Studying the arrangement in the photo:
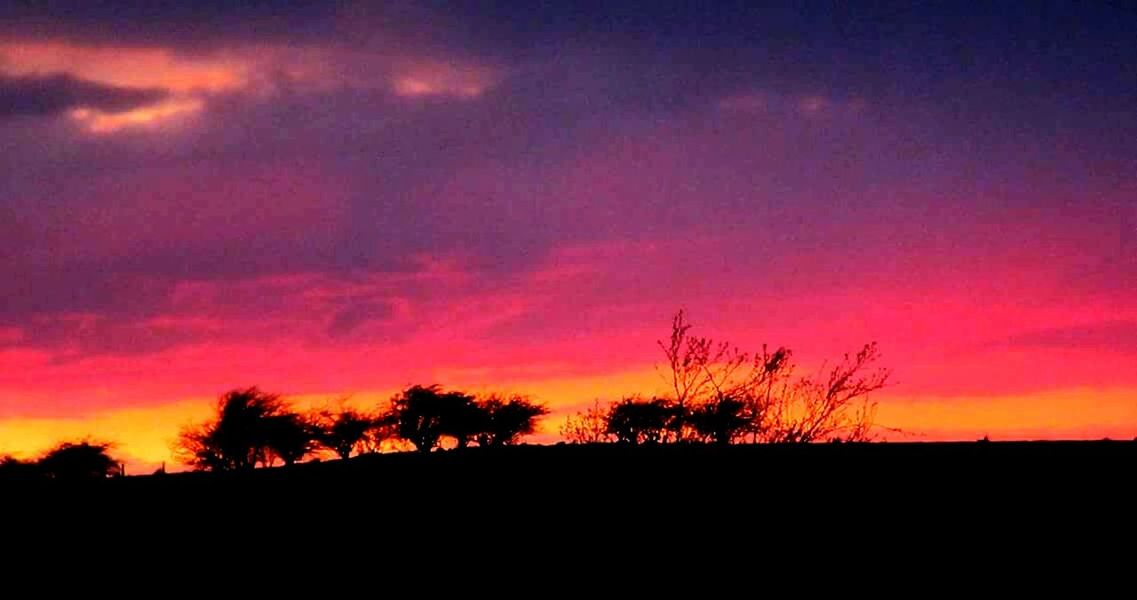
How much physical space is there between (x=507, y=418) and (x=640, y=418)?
36.1ft

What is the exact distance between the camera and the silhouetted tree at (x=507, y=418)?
169ft

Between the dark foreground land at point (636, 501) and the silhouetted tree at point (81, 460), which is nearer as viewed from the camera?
the dark foreground land at point (636, 501)

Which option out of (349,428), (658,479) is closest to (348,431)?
(349,428)

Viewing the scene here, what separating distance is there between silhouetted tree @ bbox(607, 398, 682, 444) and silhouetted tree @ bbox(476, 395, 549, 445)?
31.3 feet

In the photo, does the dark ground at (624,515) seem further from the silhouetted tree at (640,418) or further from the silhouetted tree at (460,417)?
the silhouetted tree at (460,417)

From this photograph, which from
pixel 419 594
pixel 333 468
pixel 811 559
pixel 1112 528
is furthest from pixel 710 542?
pixel 333 468

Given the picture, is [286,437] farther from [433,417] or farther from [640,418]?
[640,418]

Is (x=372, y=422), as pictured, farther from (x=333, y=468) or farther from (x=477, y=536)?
(x=477, y=536)

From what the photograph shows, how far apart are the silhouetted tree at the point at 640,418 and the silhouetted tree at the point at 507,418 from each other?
376 inches

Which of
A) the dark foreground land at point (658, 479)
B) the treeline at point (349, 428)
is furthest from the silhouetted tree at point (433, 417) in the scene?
the dark foreground land at point (658, 479)

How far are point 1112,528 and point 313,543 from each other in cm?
934

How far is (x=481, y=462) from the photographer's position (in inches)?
760

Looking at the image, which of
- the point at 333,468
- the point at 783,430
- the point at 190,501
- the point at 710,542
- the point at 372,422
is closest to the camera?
the point at 710,542

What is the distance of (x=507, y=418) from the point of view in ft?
171
